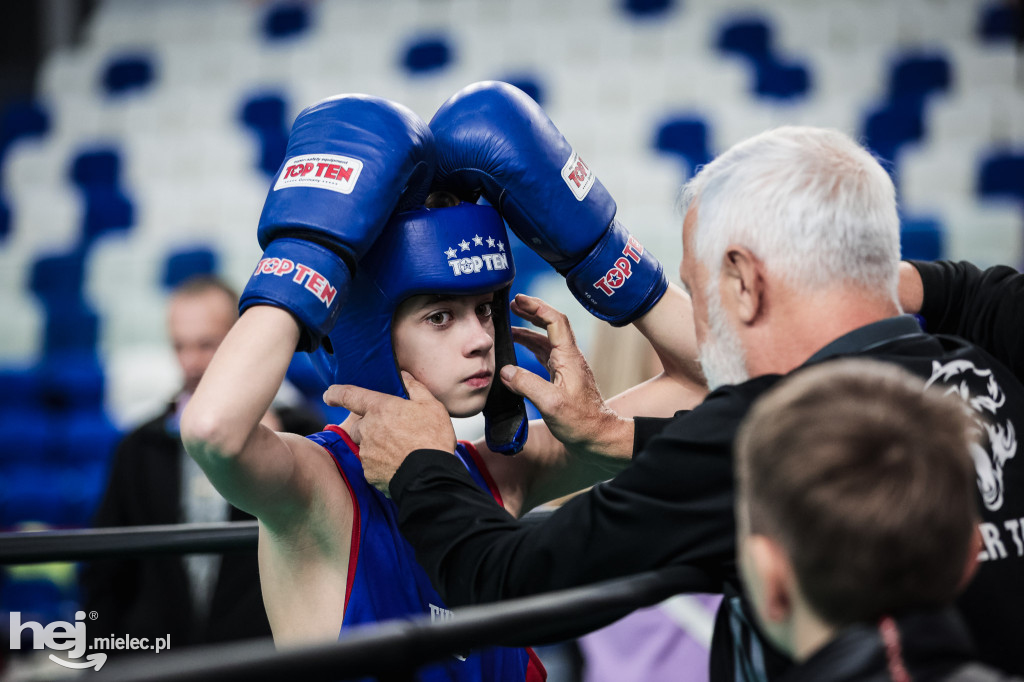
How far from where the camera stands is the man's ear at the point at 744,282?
1249 millimetres

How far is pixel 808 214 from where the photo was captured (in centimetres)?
123

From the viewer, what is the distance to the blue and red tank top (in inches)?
55.8

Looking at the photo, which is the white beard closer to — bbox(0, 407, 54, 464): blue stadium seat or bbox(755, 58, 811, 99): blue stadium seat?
bbox(0, 407, 54, 464): blue stadium seat

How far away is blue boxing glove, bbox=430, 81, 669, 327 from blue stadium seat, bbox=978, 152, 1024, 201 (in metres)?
5.13

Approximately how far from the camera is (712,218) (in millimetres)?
1305

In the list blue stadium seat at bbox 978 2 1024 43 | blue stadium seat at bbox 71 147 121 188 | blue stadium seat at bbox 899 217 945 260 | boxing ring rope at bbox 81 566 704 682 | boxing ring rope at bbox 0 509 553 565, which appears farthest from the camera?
blue stadium seat at bbox 71 147 121 188

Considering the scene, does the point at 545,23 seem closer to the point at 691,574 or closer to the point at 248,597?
the point at 248,597

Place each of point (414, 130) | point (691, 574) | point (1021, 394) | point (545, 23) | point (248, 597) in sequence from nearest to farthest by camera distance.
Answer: point (691, 574) < point (1021, 394) < point (414, 130) < point (248, 597) < point (545, 23)

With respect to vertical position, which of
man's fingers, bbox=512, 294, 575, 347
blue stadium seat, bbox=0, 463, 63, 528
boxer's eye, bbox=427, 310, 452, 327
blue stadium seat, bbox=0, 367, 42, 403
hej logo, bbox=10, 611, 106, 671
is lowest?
blue stadium seat, bbox=0, 463, 63, 528

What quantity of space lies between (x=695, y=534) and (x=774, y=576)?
294 mm

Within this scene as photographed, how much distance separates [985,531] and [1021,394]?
229mm

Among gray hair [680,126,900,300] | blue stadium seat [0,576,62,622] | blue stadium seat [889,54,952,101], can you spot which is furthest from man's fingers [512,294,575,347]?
blue stadium seat [889,54,952,101]

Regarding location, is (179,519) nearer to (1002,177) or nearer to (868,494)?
(868,494)

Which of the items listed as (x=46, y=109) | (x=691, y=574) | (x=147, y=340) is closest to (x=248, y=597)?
(x=691, y=574)
